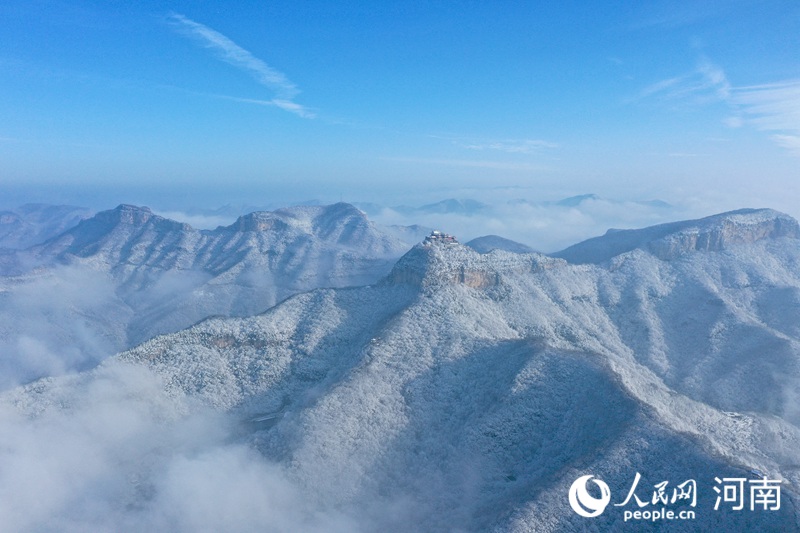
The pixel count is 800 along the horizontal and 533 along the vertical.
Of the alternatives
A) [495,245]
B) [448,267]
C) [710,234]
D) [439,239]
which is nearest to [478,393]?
[448,267]

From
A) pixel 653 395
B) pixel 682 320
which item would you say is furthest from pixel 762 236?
pixel 653 395

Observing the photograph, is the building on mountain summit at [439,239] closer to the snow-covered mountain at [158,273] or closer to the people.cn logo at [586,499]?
the snow-covered mountain at [158,273]

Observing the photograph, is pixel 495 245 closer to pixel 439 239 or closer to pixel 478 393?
pixel 439 239

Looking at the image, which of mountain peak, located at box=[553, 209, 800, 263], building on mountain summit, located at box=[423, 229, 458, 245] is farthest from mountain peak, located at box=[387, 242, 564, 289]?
mountain peak, located at box=[553, 209, 800, 263]

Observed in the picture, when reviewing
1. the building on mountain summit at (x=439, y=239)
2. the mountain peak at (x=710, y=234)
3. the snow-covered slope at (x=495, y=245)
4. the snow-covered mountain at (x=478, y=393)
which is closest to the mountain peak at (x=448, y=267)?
the snow-covered mountain at (x=478, y=393)

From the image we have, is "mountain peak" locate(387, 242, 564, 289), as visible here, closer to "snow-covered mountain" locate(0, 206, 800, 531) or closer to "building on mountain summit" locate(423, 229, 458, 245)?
"snow-covered mountain" locate(0, 206, 800, 531)

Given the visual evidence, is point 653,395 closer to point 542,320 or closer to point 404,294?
point 542,320
